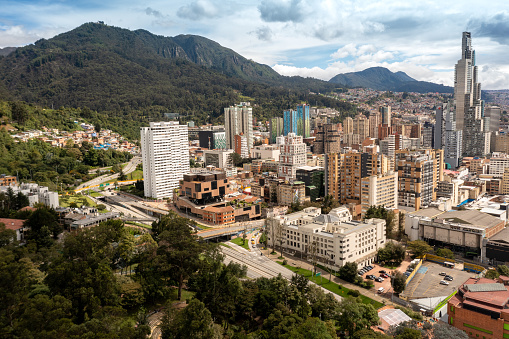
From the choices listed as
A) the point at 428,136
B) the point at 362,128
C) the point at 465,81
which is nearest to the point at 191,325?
the point at 428,136

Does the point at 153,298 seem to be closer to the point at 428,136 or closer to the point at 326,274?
the point at 326,274

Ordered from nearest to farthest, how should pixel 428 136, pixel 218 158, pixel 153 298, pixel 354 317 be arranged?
1. pixel 354 317
2. pixel 153 298
3. pixel 218 158
4. pixel 428 136

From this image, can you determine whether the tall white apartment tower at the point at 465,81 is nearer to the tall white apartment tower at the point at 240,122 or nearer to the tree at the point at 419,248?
the tall white apartment tower at the point at 240,122

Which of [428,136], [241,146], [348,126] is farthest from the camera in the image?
[348,126]

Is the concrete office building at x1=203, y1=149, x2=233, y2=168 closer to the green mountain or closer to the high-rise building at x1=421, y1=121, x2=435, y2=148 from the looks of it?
the green mountain

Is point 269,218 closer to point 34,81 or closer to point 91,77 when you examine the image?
point 91,77

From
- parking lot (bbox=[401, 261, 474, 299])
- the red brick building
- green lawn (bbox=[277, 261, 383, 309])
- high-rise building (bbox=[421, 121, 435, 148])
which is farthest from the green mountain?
the red brick building
